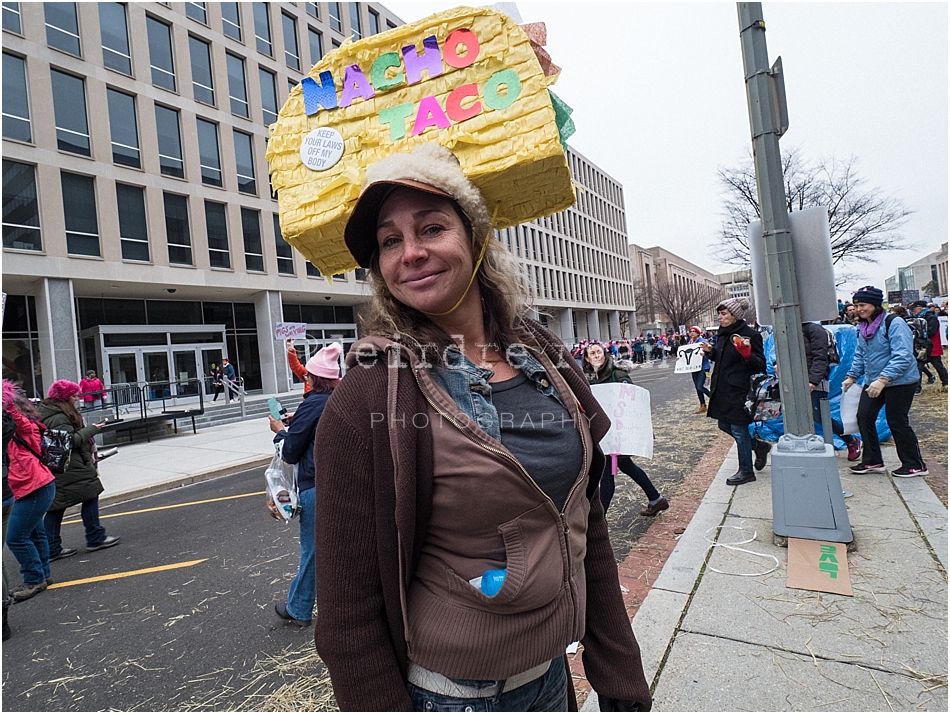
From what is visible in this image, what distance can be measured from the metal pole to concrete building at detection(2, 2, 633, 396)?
58.6 ft

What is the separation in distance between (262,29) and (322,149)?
96.3 feet

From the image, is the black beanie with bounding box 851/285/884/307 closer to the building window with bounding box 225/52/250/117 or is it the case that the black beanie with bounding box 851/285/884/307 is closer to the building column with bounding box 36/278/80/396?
the building column with bounding box 36/278/80/396

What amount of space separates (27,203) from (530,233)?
36188 millimetres

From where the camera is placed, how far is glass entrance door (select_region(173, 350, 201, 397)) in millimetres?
22562

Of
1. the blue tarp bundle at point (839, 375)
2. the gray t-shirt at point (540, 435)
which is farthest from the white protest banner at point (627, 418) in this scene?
the gray t-shirt at point (540, 435)

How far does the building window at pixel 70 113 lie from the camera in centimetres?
1753

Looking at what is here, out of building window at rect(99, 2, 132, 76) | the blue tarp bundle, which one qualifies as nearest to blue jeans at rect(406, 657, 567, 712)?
the blue tarp bundle

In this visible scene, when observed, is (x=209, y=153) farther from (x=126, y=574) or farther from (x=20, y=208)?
(x=126, y=574)

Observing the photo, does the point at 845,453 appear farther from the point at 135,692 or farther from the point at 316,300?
the point at 316,300

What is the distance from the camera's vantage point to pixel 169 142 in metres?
20.7

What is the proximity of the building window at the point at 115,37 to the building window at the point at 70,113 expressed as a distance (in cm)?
156

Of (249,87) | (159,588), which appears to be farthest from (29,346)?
Answer: (159,588)

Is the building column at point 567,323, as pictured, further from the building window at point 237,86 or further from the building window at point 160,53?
the building window at point 160,53

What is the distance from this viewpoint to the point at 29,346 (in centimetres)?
1875
